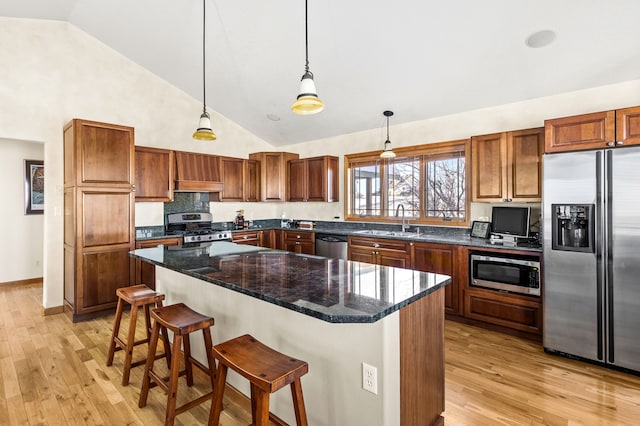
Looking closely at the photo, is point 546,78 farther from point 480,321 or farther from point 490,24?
point 480,321

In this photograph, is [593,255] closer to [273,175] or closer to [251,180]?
[273,175]

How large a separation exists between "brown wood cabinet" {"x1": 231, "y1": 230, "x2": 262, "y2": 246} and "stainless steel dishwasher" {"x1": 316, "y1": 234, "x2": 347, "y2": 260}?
3.67 feet

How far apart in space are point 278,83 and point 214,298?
3128 millimetres

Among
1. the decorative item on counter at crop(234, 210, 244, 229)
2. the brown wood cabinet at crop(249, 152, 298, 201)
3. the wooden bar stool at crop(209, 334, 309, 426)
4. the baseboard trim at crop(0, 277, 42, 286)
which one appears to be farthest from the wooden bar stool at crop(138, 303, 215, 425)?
the baseboard trim at crop(0, 277, 42, 286)

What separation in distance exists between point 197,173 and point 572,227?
4.84 m

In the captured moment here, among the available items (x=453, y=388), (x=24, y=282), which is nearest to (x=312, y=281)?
(x=453, y=388)

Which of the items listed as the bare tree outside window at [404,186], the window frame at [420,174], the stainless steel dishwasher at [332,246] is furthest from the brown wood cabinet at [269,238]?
the bare tree outside window at [404,186]

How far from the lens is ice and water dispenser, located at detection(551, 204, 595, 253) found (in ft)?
9.14

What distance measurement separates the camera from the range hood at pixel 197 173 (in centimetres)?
500

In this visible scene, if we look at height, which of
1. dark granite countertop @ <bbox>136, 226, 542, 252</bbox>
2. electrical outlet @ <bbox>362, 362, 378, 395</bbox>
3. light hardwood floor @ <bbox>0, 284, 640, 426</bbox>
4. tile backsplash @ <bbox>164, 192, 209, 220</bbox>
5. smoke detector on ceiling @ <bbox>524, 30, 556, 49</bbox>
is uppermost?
smoke detector on ceiling @ <bbox>524, 30, 556, 49</bbox>

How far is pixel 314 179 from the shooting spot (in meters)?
5.70

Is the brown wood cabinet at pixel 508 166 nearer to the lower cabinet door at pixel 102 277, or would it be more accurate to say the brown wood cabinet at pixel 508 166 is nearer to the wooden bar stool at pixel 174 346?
the wooden bar stool at pixel 174 346

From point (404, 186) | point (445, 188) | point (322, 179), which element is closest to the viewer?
point (445, 188)

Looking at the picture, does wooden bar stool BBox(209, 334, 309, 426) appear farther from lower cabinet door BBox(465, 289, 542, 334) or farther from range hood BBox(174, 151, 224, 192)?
range hood BBox(174, 151, 224, 192)
